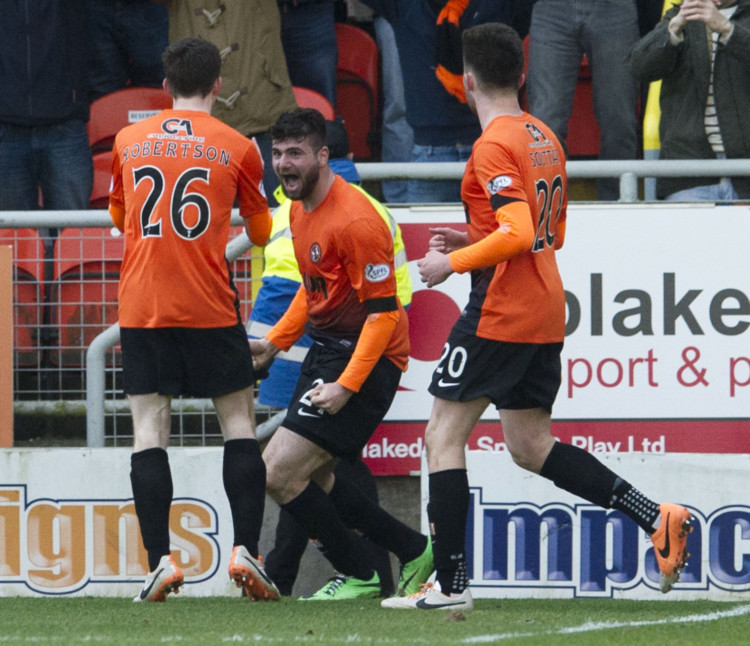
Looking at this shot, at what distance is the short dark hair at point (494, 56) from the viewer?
4.87 m

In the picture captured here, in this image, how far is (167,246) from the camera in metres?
5.12

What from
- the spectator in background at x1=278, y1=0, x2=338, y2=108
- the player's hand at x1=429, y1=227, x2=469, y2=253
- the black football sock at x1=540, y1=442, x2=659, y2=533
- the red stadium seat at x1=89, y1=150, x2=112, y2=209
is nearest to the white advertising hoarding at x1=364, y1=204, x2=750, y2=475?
the black football sock at x1=540, y1=442, x2=659, y2=533

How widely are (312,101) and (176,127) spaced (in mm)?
2736

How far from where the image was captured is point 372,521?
5605mm

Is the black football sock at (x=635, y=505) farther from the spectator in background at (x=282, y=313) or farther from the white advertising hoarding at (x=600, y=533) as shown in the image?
the spectator in background at (x=282, y=313)

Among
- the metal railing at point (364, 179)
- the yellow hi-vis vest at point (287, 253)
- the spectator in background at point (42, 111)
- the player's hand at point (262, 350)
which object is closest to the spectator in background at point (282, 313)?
the yellow hi-vis vest at point (287, 253)

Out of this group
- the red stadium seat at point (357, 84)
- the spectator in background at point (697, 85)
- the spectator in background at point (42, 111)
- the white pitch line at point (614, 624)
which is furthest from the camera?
the red stadium seat at point (357, 84)

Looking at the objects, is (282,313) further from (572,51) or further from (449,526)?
(572,51)

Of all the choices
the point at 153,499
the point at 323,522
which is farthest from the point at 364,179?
the point at 153,499

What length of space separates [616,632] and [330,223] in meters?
1.86

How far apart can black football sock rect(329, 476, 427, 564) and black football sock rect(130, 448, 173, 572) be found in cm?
74

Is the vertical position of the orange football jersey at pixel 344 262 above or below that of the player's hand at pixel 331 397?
above

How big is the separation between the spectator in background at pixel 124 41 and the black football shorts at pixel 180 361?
345cm

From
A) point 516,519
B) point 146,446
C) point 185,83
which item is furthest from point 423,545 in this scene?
point 185,83
